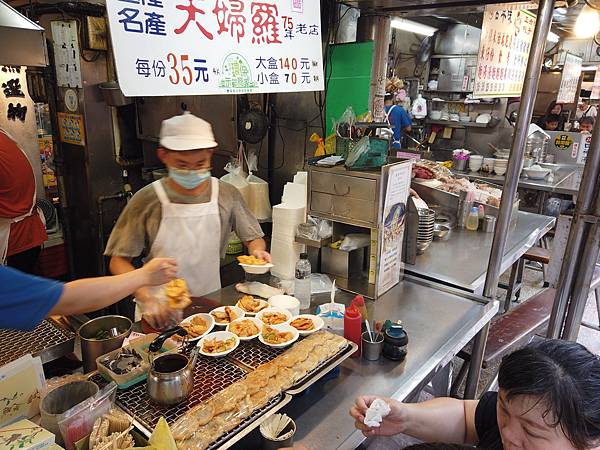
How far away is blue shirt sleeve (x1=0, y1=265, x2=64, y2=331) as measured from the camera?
3.73 ft

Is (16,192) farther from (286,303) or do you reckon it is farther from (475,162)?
(475,162)

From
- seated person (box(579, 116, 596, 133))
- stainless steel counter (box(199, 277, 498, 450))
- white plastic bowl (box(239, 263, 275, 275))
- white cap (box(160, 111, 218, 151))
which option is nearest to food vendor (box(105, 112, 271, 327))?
white cap (box(160, 111, 218, 151))

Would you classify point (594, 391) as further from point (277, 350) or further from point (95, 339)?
point (95, 339)

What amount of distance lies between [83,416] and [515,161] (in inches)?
83.6

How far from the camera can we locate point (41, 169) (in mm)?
5160

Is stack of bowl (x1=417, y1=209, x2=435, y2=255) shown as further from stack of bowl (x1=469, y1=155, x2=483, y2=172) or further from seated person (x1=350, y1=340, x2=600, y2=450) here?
stack of bowl (x1=469, y1=155, x2=483, y2=172)

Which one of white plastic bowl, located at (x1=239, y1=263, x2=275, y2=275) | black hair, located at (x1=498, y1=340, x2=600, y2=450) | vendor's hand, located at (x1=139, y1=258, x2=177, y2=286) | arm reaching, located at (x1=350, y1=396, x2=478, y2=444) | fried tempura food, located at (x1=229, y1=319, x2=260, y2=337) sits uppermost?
vendor's hand, located at (x1=139, y1=258, x2=177, y2=286)

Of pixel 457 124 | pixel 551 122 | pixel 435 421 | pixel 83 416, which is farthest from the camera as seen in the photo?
pixel 457 124

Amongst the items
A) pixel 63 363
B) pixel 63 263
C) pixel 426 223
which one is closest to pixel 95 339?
pixel 63 363

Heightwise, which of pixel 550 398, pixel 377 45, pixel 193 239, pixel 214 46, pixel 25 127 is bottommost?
pixel 193 239

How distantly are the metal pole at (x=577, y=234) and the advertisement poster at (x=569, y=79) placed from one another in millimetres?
5761

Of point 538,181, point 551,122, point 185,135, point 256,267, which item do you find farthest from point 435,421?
point 551,122

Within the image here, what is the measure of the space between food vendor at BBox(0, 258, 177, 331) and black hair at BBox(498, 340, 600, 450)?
1206 mm

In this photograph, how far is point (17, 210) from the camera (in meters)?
3.76
